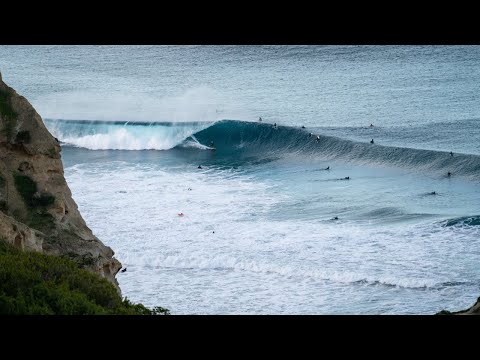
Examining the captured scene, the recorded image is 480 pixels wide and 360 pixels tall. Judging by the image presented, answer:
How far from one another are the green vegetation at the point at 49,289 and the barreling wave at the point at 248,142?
2362 centimetres

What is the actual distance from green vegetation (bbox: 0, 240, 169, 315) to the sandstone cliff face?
2095 mm

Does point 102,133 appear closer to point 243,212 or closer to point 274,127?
point 274,127

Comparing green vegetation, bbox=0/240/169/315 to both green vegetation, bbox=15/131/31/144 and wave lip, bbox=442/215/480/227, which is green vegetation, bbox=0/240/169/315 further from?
wave lip, bbox=442/215/480/227

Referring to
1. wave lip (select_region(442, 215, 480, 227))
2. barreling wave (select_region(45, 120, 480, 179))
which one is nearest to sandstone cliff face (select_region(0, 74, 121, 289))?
wave lip (select_region(442, 215, 480, 227))

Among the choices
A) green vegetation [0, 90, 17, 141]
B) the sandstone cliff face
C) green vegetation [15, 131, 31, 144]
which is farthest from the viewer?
green vegetation [0, 90, 17, 141]

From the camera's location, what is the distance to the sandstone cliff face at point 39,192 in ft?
43.2

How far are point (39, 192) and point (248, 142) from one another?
25889 mm

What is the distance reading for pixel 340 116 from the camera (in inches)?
1668

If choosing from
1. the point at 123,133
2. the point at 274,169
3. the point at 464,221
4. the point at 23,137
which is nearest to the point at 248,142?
the point at 274,169

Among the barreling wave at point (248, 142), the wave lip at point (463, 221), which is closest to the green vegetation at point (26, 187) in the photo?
the wave lip at point (463, 221)

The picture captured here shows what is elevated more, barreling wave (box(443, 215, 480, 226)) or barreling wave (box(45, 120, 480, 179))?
barreling wave (box(45, 120, 480, 179))

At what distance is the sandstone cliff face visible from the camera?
43.2ft

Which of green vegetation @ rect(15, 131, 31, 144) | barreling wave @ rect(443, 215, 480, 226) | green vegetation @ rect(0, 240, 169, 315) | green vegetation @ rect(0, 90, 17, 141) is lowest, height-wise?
barreling wave @ rect(443, 215, 480, 226)

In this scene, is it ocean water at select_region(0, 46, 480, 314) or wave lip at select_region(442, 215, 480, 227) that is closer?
ocean water at select_region(0, 46, 480, 314)
